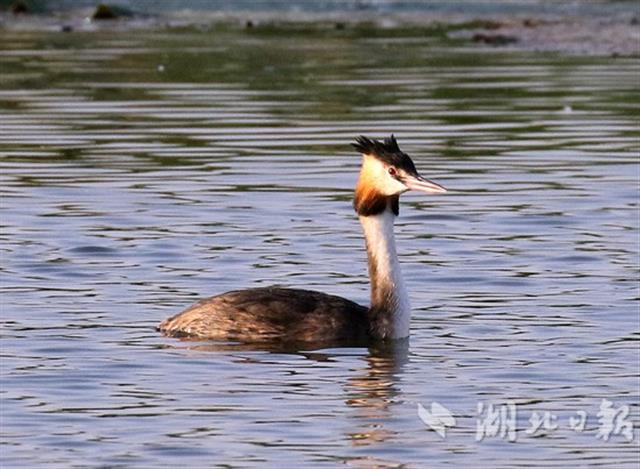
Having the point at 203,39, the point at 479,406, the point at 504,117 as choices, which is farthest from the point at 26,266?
the point at 203,39

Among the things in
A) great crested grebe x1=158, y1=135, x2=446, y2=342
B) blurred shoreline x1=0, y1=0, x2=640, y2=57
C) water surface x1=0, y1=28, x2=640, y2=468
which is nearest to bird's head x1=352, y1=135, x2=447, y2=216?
great crested grebe x1=158, y1=135, x2=446, y2=342

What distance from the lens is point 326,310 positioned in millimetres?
13445

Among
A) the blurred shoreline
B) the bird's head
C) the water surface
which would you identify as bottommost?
the water surface

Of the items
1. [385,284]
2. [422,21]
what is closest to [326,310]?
[385,284]

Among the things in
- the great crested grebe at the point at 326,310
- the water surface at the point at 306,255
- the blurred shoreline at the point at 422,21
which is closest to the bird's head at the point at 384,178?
the great crested grebe at the point at 326,310

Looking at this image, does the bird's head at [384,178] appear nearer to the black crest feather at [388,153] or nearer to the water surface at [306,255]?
the black crest feather at [388,153]

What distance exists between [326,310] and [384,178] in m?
0.93

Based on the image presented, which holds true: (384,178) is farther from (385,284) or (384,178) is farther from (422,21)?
(422,21)

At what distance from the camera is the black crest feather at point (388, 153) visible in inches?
529

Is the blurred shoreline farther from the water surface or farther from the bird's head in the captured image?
the bird's head

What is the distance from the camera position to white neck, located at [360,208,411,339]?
532 inches

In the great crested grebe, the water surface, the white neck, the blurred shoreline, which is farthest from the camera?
the blurred shoreline

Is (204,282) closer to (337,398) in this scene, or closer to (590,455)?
(337,398)

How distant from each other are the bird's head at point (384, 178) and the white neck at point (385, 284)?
0.10 meters
